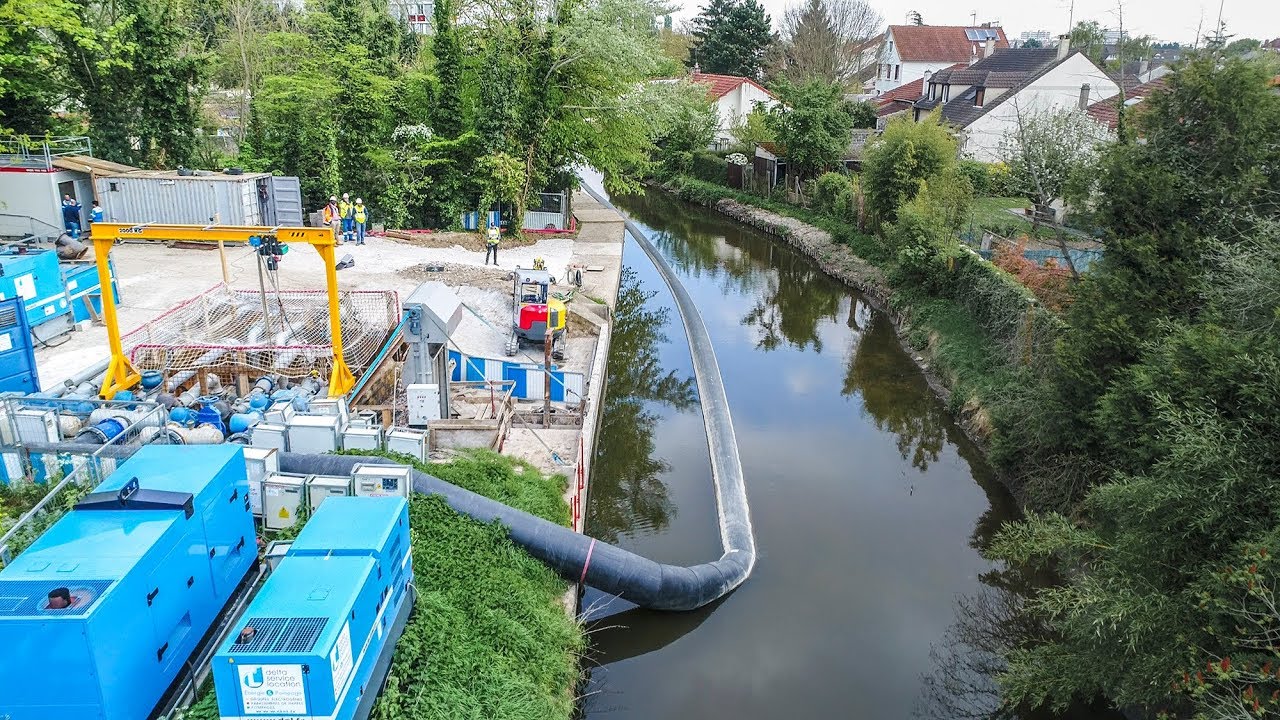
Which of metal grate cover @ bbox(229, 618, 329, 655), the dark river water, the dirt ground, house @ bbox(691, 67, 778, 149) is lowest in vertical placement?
the dark river water

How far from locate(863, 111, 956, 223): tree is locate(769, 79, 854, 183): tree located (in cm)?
861

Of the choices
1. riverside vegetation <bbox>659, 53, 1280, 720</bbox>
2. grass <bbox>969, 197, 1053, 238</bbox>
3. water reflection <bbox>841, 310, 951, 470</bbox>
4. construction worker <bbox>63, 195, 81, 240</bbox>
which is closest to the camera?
riverside vegetation <bbox>659, 53, 1280, 720</bbox>

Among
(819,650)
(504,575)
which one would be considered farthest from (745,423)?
(504,575)

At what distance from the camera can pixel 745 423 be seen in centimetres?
1986

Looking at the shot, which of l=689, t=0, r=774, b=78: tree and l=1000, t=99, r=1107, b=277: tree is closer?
l=1000, t=99, r=1107, b=277: tree

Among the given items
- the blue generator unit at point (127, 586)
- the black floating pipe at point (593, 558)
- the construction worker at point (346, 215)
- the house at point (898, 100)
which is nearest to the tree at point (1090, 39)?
the house at point (898, 100)

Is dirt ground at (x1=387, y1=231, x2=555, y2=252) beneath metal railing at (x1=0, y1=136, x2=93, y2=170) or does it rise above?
beneath

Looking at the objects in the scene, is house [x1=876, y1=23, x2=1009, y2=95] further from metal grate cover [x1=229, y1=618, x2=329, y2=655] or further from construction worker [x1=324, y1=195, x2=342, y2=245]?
metal grate cover [x1=229, y1=618, x2=329, y2=655]

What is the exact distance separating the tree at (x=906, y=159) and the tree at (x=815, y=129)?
28.3 ft

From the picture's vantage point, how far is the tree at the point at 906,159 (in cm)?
2944

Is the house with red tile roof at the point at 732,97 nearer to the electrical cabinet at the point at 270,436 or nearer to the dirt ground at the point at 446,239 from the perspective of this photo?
the dirt ground at the point at 446,239

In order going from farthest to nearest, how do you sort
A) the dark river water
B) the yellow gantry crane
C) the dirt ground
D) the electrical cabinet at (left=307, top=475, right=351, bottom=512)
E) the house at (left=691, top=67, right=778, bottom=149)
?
1. the house at (left=691, top=67, right=778, bottom=149)
2. the dirt ground
3. the yellow gantry crane
4. the dark river water
5. the electrical cabinet at (left=307, top=475, right=351, bottom=512)

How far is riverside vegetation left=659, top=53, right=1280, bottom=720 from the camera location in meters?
7.94

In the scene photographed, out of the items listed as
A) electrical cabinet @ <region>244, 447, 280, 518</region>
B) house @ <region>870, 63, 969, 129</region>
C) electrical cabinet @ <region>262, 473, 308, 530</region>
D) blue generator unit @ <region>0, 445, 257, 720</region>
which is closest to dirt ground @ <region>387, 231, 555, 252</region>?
electrical cabinet @ <region>244, 447, 280, 518</region>
